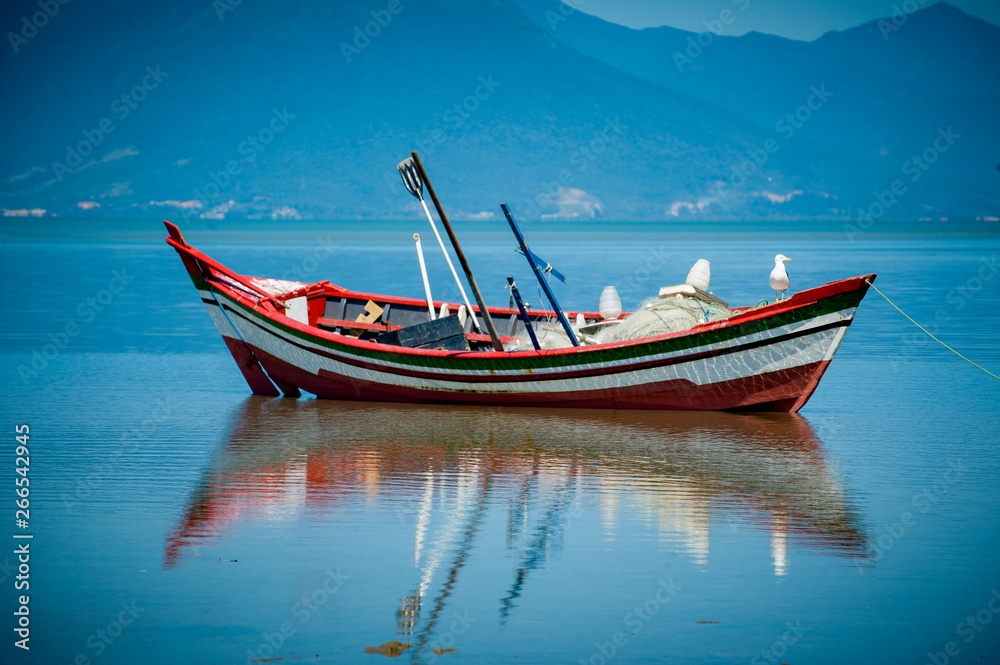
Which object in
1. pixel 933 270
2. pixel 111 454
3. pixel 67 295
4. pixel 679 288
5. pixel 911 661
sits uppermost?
pixel 933 270

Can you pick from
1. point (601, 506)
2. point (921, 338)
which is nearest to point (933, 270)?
point (921, 338)

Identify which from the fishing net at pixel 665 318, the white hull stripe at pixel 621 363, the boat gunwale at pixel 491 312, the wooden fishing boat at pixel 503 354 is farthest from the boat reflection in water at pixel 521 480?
the fishing net at pixel 665 318

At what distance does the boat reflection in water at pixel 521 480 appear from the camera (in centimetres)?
921

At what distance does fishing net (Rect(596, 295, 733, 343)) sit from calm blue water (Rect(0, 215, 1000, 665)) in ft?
4.03

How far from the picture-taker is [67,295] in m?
36.9

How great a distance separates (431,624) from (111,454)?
7055 mm

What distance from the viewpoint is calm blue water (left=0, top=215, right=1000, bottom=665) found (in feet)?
23.7

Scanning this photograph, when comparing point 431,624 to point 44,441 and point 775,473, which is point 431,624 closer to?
point 775,473

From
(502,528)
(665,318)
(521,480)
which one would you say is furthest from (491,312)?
(502,528)

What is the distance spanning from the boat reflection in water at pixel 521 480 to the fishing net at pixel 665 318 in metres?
1.20

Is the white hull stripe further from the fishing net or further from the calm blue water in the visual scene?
the fishing net

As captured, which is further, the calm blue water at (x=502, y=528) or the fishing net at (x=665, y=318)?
the fishing net at (x=665, y=318)

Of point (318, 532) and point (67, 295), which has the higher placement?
point (67, 295)

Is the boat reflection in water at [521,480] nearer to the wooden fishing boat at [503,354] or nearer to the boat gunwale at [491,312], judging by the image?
the wooden fishing boat at [503,354]
